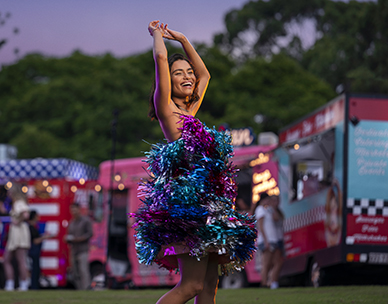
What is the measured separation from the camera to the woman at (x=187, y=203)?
3826mm

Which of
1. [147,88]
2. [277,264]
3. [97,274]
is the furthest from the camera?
[147,88]

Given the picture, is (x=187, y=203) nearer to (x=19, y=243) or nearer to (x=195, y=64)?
(x=195, y=64)

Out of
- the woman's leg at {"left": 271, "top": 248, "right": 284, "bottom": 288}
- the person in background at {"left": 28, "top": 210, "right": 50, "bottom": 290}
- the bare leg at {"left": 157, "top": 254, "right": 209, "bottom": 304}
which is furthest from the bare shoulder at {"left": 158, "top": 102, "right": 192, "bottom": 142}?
the person in background at {"left": 28, "top": 210, "right": 50, "bottom": 290}

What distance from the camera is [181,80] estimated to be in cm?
419

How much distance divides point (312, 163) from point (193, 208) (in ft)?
27.4

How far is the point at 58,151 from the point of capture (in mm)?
36469

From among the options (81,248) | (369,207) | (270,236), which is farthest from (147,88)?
(369,207)

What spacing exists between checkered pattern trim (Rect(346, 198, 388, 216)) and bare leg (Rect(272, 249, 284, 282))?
223 cm

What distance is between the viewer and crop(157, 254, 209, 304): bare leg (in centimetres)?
374

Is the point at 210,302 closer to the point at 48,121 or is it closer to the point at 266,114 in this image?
the point at 266,114

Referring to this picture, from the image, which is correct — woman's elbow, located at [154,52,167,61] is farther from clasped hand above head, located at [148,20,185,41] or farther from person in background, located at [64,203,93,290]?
person in background, located at [64,203,93,290]

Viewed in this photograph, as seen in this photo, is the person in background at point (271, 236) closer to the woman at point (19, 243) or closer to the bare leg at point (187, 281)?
the woman at point (19, 243)

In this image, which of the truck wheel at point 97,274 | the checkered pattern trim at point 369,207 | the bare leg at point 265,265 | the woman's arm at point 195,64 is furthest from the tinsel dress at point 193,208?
the truck wheel at point 97,274

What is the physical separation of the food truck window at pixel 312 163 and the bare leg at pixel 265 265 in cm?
115
